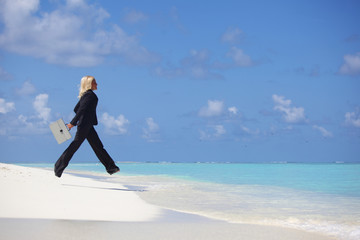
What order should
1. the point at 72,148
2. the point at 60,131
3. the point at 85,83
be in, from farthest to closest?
the point at 72,148 < the point at 85,83 < the point at 60,131

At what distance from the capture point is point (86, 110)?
6.36 m

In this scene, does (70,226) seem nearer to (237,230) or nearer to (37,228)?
(37,228)

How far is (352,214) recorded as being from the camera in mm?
8492

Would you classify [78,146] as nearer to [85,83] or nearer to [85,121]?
[85,121]

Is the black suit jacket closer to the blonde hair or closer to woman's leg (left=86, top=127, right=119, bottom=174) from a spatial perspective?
the blonde hair

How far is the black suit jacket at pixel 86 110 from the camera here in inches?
250

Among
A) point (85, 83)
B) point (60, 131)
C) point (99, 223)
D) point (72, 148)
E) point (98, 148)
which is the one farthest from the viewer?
point (98, 148)

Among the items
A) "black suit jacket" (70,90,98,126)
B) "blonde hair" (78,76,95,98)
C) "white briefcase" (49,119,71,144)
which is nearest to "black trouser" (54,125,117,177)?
"black suit jacket" (70,90,98,126)

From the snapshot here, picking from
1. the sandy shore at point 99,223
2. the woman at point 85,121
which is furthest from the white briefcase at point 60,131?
the sandy shore at point 99,223

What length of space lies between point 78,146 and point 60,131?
1.95 feet

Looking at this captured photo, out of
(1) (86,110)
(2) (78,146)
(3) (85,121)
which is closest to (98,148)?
(2) (78,146)

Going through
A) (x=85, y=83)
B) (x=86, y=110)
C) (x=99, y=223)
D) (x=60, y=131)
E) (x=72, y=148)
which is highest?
(x=85, y=83)

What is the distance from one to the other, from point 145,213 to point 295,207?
4166 millimetres

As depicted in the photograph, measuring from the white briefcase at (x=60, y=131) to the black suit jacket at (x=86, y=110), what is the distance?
9.2 inches
